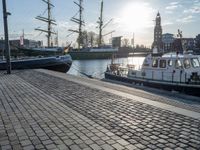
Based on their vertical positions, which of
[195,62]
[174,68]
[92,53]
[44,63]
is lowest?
[44,63]

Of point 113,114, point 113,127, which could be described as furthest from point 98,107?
point 113,127

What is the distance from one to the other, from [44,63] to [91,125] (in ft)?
77.0

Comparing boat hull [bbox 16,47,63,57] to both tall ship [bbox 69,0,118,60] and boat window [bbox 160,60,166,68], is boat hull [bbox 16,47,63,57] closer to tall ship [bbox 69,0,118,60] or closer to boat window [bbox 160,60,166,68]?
tall ship [bbox 69,0,118,60]

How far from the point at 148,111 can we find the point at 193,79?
1044 centimetres

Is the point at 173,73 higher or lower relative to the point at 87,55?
higher

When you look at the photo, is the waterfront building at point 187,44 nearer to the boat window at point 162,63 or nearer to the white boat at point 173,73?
the white boat at point 173,73

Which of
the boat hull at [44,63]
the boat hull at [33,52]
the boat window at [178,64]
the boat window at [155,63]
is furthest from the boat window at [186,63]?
the boat hull at [33,52]

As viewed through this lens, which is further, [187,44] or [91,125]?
[187,44]

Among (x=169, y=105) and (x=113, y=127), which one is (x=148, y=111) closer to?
(x=169, y=105)

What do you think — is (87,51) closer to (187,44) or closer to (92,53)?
(92,53)

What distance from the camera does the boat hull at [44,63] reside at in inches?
1064

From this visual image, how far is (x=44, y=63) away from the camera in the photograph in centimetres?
2862

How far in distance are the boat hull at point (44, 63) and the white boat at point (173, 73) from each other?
12.0 meters

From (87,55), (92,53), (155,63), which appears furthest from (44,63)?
(92,53)
